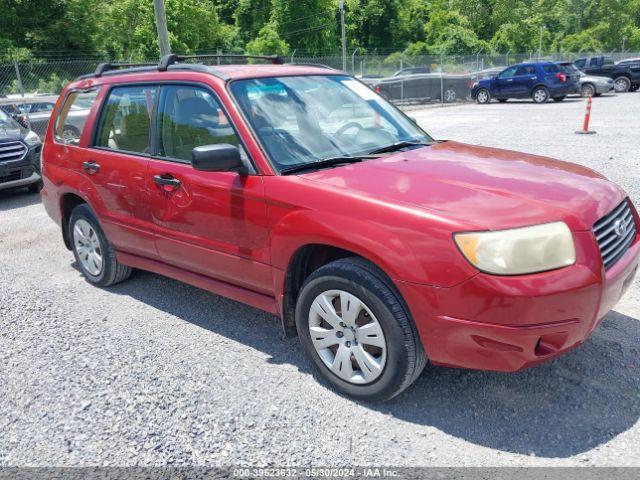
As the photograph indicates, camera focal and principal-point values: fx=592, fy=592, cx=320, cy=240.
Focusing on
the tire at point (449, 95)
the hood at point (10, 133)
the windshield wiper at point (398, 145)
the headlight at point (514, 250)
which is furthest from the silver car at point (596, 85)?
the headlight at point (514, 250)

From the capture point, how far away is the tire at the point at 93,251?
200 inches

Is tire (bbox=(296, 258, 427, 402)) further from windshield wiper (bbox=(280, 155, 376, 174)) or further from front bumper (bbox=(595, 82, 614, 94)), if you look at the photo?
front bumper (bbox=(595, 82, 614, 94))

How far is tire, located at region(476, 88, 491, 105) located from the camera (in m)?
25.7

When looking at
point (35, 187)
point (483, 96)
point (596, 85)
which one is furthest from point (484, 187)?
point (596, 85)

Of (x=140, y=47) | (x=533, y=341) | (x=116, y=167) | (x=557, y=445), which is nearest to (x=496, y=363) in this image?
(x=533, y=341)

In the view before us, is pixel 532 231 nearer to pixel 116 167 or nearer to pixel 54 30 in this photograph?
pixel 116 167

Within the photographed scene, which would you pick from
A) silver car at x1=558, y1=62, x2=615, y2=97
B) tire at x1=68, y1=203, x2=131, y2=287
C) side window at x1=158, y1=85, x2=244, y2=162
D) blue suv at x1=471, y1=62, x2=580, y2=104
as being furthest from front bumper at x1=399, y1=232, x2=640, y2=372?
silver car at x1=558, y1=62, x2=615, y2=97

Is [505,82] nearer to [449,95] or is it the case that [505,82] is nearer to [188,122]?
[449,95]

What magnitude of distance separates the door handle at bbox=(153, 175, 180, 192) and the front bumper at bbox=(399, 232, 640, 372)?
189 centimetres

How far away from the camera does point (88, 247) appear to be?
532cm

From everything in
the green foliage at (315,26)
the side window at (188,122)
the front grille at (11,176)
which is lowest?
the front grille at (11,176)

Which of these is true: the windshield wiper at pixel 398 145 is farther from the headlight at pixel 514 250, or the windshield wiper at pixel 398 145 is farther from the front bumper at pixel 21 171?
the front bumper at pixel 21 171

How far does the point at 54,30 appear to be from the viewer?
1372 inches

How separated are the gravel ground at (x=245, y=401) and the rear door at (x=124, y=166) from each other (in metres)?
0.65
